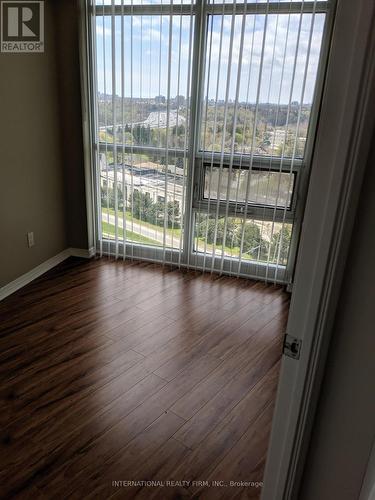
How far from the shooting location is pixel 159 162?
3.38m

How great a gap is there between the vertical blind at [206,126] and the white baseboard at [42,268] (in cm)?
34

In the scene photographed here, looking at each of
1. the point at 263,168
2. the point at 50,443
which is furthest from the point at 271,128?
the point at 50,443

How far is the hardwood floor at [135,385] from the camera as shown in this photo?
163cm

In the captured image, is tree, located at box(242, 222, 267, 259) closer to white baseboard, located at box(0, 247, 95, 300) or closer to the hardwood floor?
the hardwood floor

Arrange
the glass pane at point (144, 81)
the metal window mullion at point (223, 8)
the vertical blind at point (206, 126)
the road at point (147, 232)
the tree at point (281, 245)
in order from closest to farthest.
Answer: the metal window mullion at point (223, 8), the vertical blind at point (206, 126), the glass pane at point (144, 81), the tree at point (281, 245), the road at point (147, 232)

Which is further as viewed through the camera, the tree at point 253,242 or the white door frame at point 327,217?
the tree at point 253,242

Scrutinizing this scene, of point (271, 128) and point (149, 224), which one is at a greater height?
point (271, 128)

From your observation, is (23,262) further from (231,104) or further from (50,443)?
(231,104)

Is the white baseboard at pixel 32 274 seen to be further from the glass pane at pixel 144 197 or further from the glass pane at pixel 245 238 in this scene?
the glass pane at pixel 245 238

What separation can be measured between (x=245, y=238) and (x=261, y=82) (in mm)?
1269

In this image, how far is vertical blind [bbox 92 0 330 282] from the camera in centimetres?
280

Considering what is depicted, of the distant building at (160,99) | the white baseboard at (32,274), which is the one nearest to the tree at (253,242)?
the distant building at (160,99)

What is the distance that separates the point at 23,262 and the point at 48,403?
158cm

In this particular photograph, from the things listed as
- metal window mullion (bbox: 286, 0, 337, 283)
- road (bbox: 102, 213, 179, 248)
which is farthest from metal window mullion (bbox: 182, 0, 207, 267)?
metal window mullion (bbox: 286, 0, 337, 283)
